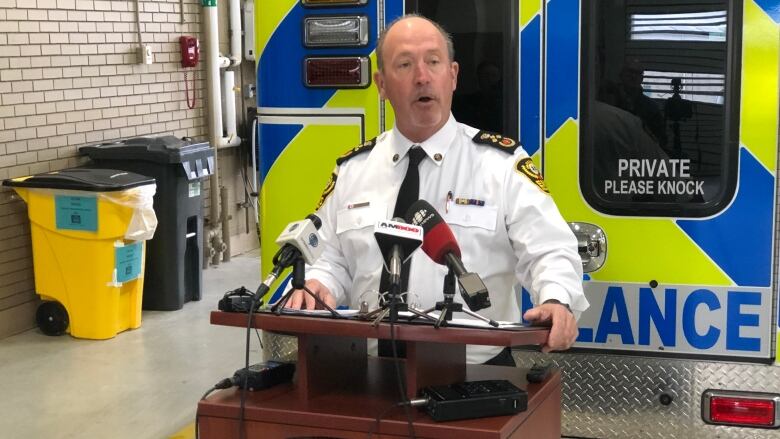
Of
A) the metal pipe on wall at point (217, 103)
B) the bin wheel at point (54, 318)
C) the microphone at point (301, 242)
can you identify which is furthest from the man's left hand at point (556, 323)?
the metal pipe on wall at point (217, 103)

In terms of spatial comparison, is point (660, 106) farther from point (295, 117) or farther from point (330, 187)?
point (295, 117)

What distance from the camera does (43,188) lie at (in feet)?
23.8

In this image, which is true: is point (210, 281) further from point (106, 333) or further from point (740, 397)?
point (740, 397)

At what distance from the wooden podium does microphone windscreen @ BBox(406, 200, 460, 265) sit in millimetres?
175

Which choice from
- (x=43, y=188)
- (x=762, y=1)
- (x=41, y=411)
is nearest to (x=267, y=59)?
(x=762, y=1)

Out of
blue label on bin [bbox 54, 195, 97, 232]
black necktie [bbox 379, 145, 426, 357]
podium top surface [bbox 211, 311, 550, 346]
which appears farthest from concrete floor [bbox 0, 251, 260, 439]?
podium top surface [bbox 211, 311, 550, 346]

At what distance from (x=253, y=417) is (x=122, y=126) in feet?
22.2

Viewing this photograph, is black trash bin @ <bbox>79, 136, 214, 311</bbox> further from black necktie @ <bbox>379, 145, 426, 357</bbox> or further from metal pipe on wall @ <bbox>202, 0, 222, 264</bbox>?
black necktie @ <bbox>379, 145, 426, 357</bbox>

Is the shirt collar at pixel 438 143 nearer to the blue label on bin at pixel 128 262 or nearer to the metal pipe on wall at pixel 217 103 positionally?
the blue label on bin at pixel 128 262

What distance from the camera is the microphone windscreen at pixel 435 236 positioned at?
235cm

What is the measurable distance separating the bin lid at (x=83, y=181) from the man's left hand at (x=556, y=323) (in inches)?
196

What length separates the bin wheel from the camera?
7.50m

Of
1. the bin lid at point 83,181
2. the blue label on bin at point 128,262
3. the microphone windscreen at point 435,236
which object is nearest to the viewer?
the microphone windscreen at point 435,236

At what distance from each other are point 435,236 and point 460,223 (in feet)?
2.43
